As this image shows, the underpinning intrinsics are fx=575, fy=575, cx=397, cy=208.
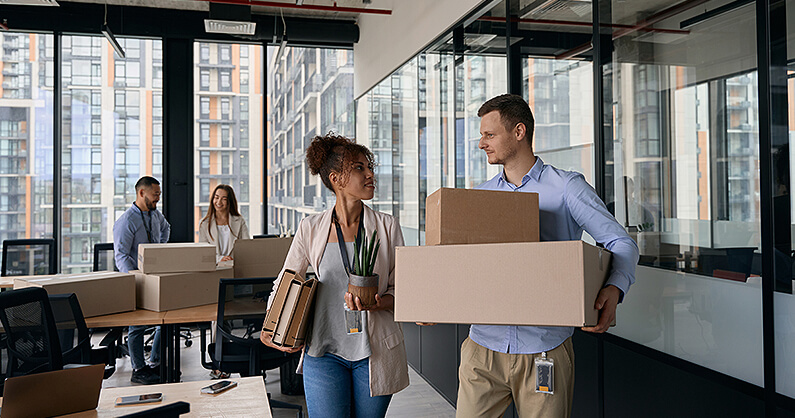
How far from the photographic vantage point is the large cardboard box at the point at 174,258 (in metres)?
3.61

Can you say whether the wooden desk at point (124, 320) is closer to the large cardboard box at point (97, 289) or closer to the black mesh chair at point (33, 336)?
the large cardboard box at point (97, 289)

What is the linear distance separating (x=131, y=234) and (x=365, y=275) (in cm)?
362

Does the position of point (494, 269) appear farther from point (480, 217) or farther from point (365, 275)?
point (365, 275)

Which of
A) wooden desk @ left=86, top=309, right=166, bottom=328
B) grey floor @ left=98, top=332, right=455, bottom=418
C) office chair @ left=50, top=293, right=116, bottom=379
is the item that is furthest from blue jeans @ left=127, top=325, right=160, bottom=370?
office chair @ left=50, top=293, right=116, bottom=379

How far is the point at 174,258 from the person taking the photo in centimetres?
364

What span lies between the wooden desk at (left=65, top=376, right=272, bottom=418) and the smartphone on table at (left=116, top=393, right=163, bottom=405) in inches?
0.7

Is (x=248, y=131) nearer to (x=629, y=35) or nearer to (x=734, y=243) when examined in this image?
(x=629, y=35)

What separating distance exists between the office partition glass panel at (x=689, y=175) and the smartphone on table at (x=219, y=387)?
1.62m

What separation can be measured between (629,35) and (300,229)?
161cm

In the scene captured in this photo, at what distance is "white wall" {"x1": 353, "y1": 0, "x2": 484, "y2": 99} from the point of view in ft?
14.1

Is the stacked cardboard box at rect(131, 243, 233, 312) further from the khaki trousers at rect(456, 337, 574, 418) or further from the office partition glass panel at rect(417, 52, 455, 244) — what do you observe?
the khaki trousers at rect(456, 337, 574, 418)

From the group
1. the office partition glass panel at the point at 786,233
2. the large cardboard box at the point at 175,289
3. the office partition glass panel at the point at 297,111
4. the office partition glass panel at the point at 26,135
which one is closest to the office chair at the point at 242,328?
the large cardboard box at the point at 175,289

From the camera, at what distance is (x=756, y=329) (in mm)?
1819

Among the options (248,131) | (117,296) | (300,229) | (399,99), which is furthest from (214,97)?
(300,229)
